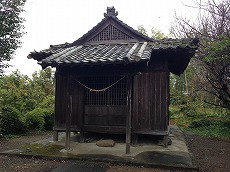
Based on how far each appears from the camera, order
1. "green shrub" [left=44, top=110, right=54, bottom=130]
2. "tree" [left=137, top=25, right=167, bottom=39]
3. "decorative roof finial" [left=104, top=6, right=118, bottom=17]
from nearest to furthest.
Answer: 1. "decorative roof finial" [left=104, top=6, right=118, bottom=17]
2. "green shrub" [left=44, top=110, right=54, bottom=130]
3. "tree" [left=137, top=25, right=167, bottom=39]

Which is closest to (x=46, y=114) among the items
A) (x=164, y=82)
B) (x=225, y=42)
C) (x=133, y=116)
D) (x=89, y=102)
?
(x=89, y=102)

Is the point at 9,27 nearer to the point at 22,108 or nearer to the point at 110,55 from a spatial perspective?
the point at 22,108

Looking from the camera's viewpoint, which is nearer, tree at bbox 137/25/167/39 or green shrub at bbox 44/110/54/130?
green shrub at bbox 44/110/54/130

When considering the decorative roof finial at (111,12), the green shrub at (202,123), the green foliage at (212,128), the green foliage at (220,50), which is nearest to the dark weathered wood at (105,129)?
the decorative roof finial at (111,12)

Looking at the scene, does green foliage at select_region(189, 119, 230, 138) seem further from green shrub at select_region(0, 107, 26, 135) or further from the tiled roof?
green shrub at select_region(0, 107, 26, 135)

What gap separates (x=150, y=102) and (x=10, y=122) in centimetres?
792

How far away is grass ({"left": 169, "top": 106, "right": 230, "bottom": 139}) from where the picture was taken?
50.0 feet

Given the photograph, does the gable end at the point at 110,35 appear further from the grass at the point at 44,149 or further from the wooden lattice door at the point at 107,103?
the grass at the point at 44,149

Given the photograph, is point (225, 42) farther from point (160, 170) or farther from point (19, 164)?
point (19, 164)

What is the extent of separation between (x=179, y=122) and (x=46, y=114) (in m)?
12.9

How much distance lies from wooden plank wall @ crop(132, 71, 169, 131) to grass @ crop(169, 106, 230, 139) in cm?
673

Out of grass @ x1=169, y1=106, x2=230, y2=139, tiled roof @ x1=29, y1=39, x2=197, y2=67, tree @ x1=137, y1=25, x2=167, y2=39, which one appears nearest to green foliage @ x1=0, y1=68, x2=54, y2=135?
tiled roof @ x1=29, y1=39, x2=197, y2=67

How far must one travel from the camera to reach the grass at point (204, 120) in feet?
50.0

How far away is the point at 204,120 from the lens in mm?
18359
